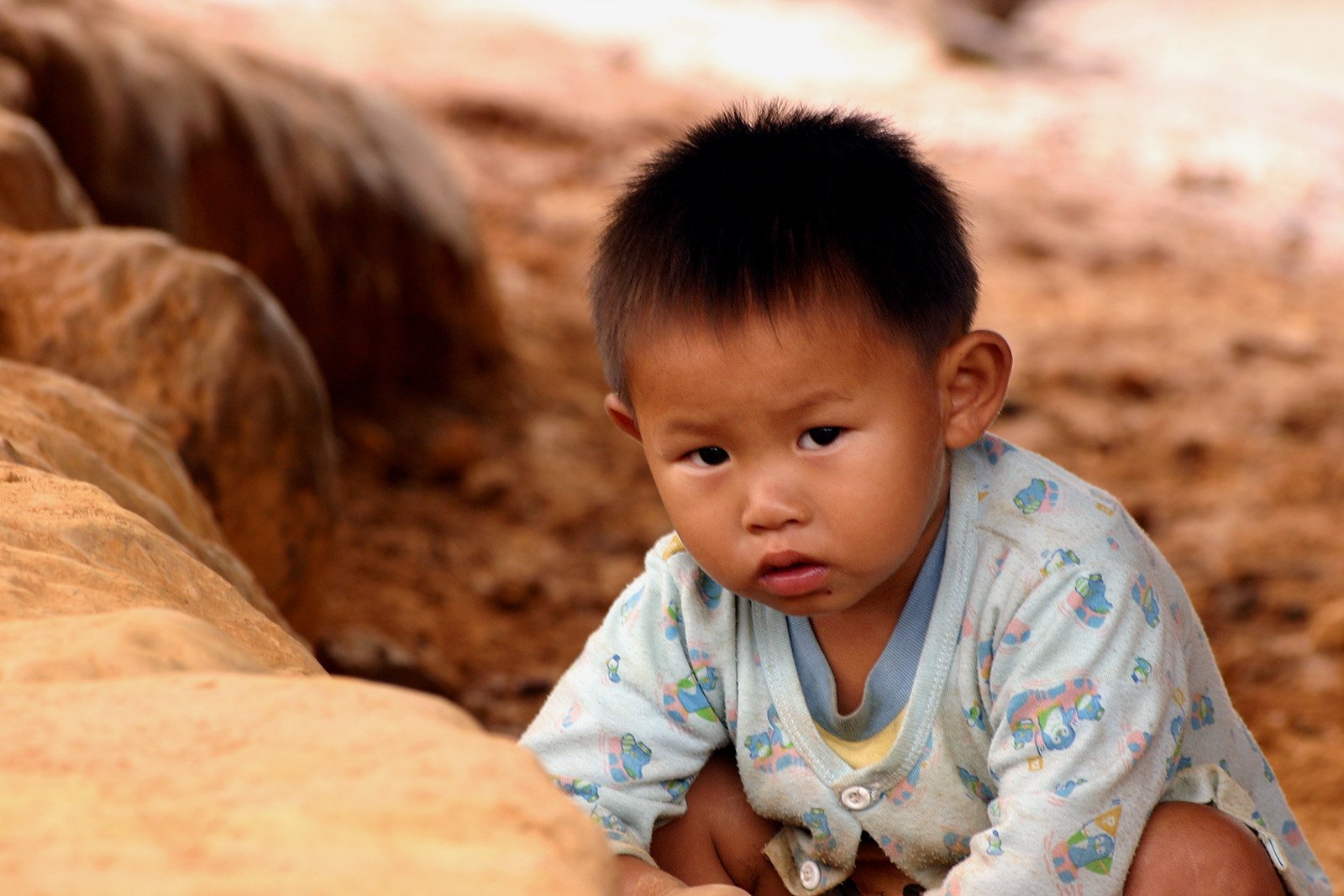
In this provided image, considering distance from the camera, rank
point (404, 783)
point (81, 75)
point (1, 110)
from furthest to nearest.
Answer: point (81, 75), point (1, 110), point (404, 783)

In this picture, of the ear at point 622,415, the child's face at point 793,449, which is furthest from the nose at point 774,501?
the ear at point 622,415

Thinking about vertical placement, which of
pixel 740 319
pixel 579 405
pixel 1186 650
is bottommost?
pixel 579 405

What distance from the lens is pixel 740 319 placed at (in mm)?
1444

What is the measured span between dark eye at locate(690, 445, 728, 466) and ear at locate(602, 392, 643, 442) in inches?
4.0

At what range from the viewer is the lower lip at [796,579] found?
4.88 feet

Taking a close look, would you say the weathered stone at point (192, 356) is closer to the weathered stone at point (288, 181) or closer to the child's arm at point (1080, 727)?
the weathered stone at point (288, 181)

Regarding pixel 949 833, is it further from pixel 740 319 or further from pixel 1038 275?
pixel 1038 275

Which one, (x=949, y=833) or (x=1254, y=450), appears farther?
(x=1254, y=450)

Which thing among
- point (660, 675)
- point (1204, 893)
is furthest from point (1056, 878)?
point (660, 675)

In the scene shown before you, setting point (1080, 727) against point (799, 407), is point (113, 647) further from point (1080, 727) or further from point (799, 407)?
point (1080, 727)

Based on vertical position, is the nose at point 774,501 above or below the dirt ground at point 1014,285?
above

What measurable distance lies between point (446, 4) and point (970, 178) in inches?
150

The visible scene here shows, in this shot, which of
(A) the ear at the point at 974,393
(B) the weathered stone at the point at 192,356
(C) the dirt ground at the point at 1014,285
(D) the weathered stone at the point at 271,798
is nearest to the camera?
(D) the weathered stone at the point at 271,798

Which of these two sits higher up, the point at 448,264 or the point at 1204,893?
the point at 1204,893
